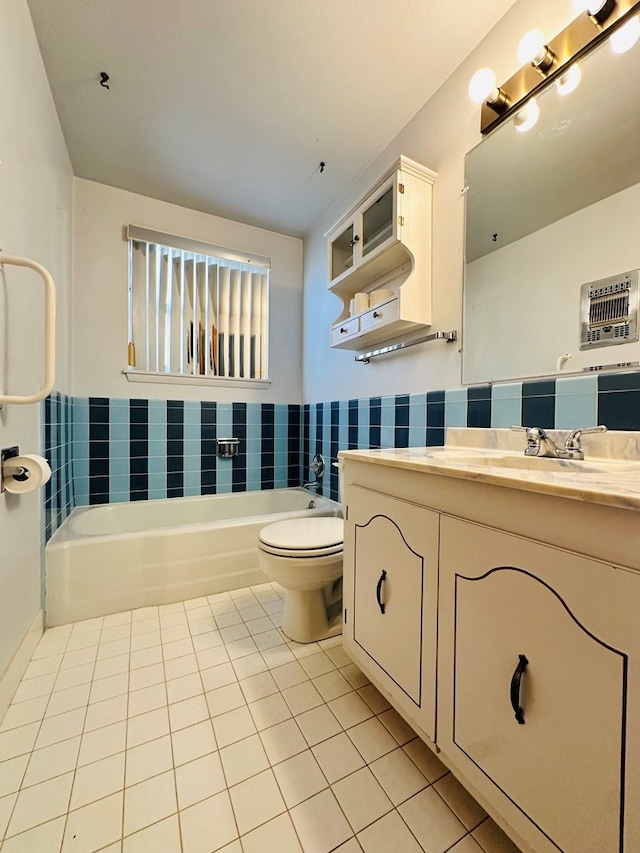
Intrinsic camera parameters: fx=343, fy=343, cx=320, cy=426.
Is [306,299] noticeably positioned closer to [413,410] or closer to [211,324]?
[211,324]

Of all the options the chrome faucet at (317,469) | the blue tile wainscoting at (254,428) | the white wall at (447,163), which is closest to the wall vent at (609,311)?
the blue tile wainscoting at (254,428)

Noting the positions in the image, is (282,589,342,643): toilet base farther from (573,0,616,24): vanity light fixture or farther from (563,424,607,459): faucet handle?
(573,0,616,24): vanity light fixture

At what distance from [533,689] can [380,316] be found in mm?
1410

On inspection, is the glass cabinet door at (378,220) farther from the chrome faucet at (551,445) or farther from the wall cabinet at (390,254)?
the chrome faucet at (551,445)

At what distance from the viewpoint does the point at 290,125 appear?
169 centimetres

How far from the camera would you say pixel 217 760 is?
36.3 inches

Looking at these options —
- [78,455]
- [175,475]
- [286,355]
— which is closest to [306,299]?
[286,355]

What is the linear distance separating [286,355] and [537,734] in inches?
98.1

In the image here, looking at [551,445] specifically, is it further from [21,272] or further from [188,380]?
[188,380]

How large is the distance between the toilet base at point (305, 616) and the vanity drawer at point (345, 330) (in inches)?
49.4

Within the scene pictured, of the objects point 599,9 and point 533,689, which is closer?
point 533,689

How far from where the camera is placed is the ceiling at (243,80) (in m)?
1.25

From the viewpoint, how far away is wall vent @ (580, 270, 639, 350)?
95cm

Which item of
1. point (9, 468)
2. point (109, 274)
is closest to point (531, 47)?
point (9, 468)
